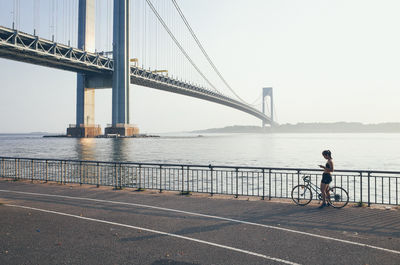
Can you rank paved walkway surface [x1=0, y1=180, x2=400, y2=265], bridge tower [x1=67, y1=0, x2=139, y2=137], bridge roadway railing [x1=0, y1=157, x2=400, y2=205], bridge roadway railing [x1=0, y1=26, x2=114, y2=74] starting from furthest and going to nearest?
1. bridge tower [x1=67, y1=0, x2=139, y2=137]
2. bridge roadway railing [x1=0, y1=26, x2=114, y2=74]
3. bridge roadway railing [x1=0, y1=157, x2=400, y2=205]
4. paved walkway surface [x1=0, y1=180, x2=400, y2=265]

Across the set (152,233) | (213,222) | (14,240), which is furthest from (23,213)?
(213,222)

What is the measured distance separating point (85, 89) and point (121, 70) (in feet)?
49.3

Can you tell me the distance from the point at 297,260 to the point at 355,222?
10.3ft

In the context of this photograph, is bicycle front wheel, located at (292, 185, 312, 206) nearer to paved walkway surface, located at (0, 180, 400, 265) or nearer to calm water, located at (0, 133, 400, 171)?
paved walkway surface, located at (0, 180, 400, 265)

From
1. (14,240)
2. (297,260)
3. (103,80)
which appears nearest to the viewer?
(297,260)

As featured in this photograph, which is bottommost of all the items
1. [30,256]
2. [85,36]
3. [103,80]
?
[30,256]

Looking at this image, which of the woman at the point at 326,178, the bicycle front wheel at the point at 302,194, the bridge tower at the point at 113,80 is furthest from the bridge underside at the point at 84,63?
the woman at the point at 326,178

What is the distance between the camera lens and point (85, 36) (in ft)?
281

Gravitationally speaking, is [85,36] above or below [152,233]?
above

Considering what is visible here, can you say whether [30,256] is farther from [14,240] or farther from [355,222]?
[355,222]

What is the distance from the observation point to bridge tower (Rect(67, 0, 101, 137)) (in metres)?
86.4

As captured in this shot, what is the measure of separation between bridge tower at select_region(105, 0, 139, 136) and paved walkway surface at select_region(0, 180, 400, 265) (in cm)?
7433

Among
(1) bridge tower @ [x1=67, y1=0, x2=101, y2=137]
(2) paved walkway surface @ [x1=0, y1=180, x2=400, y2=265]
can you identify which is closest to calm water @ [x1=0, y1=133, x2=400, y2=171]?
(1) bridge tower @ [x1=67, y1=0, x2=101, y2=137]

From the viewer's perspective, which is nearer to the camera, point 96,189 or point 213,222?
point 213,222
